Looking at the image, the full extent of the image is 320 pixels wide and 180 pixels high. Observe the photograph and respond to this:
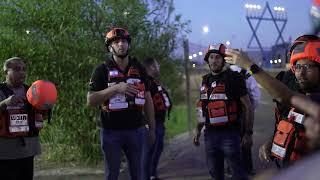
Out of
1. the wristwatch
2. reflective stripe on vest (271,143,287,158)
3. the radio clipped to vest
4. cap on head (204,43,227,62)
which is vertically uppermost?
cap on head (204,43,227,62)

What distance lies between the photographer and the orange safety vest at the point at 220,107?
5721 millimetres

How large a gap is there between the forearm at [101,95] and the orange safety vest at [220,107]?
118 cm

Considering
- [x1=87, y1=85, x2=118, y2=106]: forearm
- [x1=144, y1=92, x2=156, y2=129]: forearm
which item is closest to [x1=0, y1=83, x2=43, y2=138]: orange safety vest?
[x1=87, y1=85, x2=118, y2=106]: forearm

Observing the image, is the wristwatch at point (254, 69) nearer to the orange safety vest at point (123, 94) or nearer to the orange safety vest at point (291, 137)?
the orange safety vest at point (291, 137)

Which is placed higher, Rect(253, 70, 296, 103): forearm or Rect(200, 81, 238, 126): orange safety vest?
Rect(253, 70, 296, 103): forearm

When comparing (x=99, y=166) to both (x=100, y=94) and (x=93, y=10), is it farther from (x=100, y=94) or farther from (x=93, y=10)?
(x=100, y=94)

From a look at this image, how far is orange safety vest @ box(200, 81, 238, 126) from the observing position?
225 inches

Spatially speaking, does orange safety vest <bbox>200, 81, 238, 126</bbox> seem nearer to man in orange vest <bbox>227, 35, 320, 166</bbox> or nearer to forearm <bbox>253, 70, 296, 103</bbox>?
man in orange vest <bbox>227, 35, 320, 166</bbox>

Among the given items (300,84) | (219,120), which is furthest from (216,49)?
(300,84)

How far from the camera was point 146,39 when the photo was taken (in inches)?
339

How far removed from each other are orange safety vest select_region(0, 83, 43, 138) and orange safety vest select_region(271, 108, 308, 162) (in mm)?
2502

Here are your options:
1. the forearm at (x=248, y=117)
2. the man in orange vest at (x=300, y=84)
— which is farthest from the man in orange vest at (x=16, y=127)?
the man in orange vest at (x=300, y=84)

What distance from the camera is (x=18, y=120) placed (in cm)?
504

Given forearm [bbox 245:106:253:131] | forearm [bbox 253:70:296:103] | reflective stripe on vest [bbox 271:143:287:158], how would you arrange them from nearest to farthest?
1. forearm [bbox 253:70:296:103]
2. reflective stripe on vest [bbox 271:143:287:158]
3. forearm [bbox 245:106:253:131]
